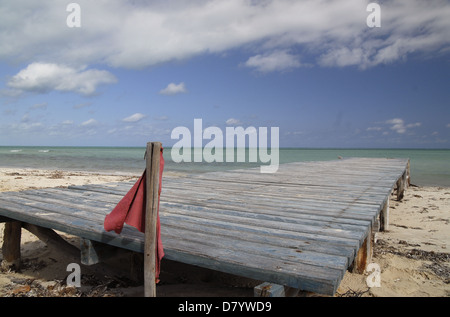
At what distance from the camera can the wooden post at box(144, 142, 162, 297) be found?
2.37 metres

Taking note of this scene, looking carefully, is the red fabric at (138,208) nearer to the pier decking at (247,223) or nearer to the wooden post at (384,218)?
the pier decking at (247,223)

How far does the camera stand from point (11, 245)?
178 inches

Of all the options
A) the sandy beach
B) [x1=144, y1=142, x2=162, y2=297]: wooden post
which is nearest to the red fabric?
[x1=144, y1=142, x2=162, y2=297]: wooden post

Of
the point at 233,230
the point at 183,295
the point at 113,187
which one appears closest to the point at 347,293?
the point at 233,230

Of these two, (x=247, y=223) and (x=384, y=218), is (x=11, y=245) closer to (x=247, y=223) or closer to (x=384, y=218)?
(x=247, y=223)

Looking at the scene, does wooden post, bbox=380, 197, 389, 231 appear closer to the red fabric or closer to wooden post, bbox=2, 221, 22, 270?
the red fabric

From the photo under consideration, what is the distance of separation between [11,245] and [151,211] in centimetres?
327

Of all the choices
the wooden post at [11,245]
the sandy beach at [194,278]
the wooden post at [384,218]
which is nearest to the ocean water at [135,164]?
the wooden post at [384,218]

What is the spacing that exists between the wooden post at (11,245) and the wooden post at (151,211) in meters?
3.06

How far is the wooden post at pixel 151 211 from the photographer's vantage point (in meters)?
2.37

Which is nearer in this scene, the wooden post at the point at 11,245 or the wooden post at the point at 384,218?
the wooden post at the point at 11,245

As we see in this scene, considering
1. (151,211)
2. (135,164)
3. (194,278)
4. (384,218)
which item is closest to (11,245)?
(194,278)
